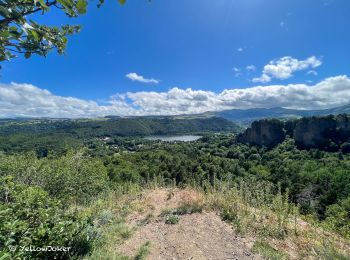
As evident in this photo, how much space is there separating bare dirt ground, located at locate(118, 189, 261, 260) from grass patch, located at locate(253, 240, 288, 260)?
12 cm

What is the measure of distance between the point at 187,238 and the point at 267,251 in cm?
150

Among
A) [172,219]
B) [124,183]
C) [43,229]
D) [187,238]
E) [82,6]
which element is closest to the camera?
[82,6]

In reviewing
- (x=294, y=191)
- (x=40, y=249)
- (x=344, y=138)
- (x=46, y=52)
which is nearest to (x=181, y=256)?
(x=40, y=249)

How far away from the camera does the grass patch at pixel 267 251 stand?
4.23m

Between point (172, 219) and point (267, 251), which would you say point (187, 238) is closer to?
point (172, 219)

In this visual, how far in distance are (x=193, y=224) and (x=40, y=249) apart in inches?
129

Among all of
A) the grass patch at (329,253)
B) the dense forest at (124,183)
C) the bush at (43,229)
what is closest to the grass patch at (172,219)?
the dense forest at (124,183)

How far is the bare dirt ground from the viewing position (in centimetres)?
452

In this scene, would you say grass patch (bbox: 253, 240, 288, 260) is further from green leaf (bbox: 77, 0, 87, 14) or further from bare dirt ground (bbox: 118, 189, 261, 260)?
green leaf (bbox: 77, 0, 87, 14)

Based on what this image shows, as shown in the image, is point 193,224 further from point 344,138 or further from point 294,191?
point 344,138

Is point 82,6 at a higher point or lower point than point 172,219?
higher

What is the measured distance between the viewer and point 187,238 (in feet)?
16.6

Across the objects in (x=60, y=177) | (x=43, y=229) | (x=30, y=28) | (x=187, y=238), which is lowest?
(x=60, y=177)

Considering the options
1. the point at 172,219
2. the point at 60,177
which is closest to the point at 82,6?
the point at 172,219
